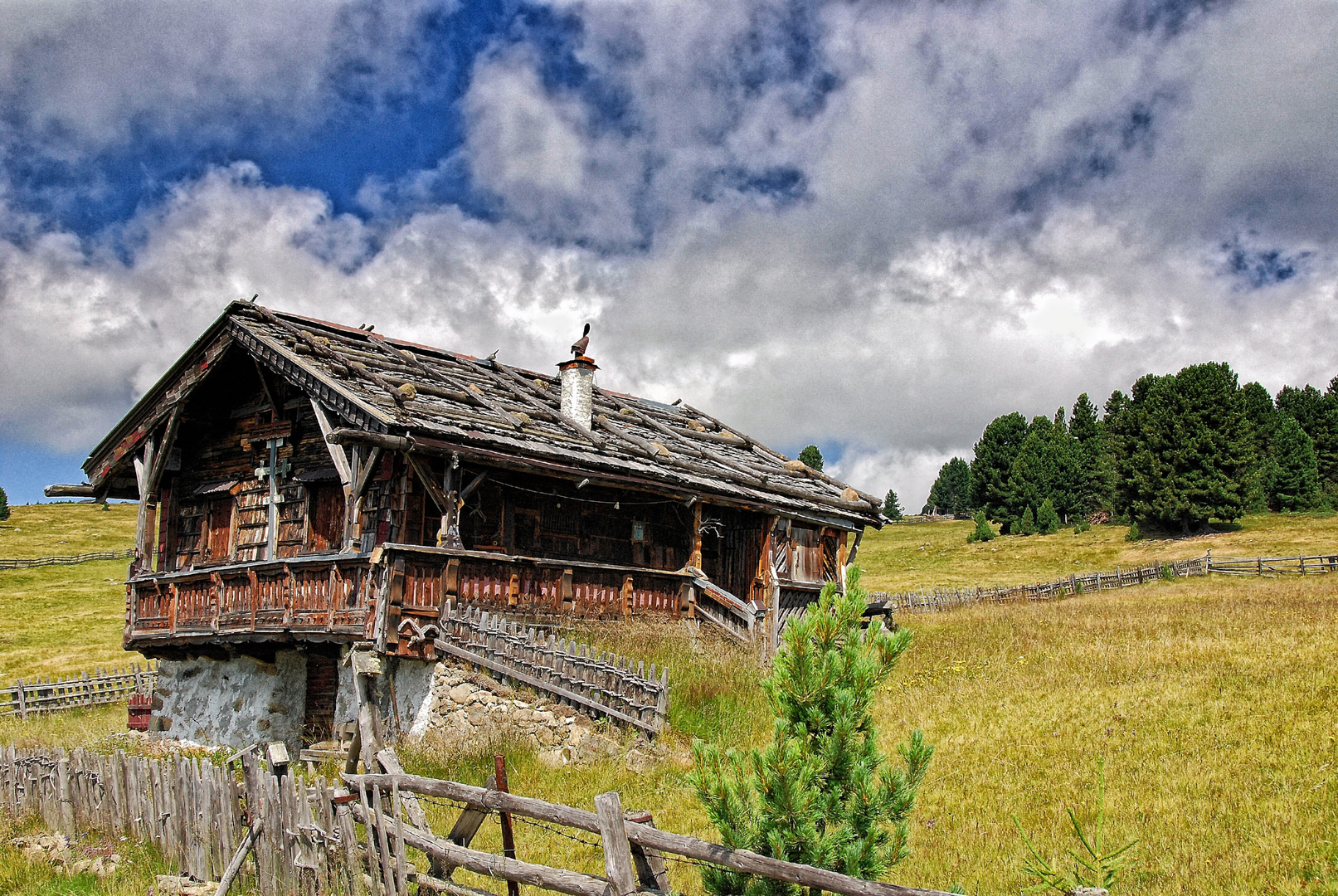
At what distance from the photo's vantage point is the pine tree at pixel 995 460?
85938 millimetres

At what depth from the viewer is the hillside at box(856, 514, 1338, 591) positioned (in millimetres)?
51438

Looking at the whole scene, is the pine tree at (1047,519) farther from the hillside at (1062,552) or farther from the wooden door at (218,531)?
the wooden door at (218,531)

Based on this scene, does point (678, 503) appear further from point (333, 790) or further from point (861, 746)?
point (861, 746)

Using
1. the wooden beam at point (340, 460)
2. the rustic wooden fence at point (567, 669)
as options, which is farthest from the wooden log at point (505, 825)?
the wooden beam at point (340, 460)

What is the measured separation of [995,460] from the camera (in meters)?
88.7

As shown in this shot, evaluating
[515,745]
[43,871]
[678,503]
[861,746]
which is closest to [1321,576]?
[678,503]

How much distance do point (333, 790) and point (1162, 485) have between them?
6488 cm

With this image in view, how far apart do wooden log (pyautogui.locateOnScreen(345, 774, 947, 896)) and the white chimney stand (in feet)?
44.1

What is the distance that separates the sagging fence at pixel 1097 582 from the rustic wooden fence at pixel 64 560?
1965 inches

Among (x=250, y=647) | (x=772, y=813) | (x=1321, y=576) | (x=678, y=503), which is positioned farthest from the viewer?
(x=1321, y=576)

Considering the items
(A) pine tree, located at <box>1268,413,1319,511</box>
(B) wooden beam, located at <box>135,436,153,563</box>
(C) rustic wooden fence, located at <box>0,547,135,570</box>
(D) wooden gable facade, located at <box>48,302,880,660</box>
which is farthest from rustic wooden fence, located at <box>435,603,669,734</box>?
(A) pine tree, located at <box>1268,413,1319,511</box>

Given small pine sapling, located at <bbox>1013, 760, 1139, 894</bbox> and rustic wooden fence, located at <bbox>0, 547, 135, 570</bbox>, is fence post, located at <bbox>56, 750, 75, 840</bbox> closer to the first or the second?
small pine sapling, located at <bbox>1013, 760, 1139, 894</bbox>

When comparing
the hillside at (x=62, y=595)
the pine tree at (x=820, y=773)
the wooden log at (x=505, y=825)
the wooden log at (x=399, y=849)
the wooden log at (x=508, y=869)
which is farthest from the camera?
the hillside at (x=62, y=595)

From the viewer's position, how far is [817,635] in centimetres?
627
